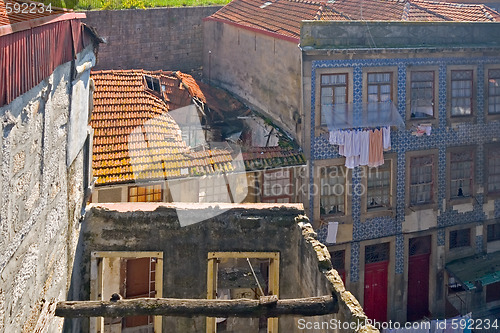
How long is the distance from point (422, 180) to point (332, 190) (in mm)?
2982

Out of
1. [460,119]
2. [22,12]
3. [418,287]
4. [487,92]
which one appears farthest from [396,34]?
[22,12]

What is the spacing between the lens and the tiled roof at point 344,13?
1812 cm

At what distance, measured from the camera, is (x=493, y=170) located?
18.9m

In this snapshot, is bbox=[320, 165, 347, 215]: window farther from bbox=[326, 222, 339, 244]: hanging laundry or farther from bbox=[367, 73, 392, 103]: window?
bbox=[367, 73, 392, 103]: window

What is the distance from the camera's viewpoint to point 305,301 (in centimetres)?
876

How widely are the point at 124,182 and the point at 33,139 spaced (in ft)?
24.7

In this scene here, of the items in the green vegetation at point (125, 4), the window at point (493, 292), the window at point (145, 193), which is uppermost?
the green vegetation at point (125, 4)

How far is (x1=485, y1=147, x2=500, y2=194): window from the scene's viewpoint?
1872cm

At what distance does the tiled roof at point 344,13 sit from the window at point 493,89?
2123 mm

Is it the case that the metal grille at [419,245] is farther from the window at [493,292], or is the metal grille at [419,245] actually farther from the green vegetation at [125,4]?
the green vegetation at [125,4]

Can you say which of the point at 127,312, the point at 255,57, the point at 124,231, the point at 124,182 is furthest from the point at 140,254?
the point at 255,57

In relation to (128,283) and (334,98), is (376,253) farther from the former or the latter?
(128,283)

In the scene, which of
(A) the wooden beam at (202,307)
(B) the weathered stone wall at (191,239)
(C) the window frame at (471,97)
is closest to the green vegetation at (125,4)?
(C) the window frame at (471,97)

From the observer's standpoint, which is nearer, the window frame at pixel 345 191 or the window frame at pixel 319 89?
the window frame at pixel 319 89
